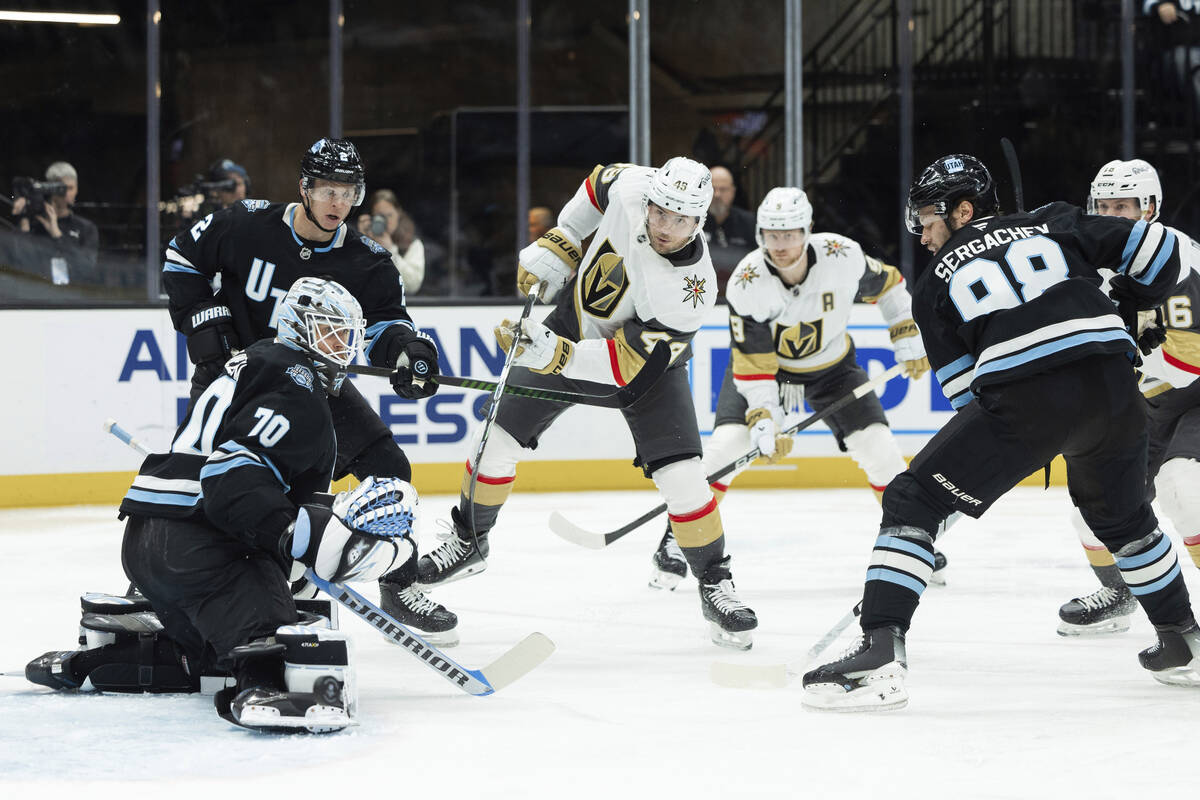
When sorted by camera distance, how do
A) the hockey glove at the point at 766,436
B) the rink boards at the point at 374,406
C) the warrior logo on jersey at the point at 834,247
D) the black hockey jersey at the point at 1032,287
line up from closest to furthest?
the black hockey jersey at the point at 1032,287
the hockey glove at the point at 766,436
the warrior logo on jersey at the point at 834,247
the rink boards at the point at 374,406

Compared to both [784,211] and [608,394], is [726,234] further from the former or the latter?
[608,394]

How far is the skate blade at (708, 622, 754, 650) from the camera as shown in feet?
10.9

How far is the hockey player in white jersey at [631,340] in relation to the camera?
334 centimetres

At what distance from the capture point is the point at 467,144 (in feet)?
23.8

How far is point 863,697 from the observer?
266 cm

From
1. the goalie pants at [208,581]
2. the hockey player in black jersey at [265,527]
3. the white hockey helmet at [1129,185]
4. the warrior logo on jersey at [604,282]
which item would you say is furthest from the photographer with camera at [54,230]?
the white hockey helmet at [1129,185]

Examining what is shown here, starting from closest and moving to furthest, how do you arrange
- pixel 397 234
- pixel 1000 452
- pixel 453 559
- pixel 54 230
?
pixel 1000 452
pixel 453 559
pixel 54 230
pixel 397 234

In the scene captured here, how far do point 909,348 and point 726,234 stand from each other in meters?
2.47

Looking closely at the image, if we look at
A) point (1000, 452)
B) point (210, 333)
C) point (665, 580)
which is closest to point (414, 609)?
point (210, 333)

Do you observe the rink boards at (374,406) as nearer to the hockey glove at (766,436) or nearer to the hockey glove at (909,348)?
the hockey glove at (909,348)

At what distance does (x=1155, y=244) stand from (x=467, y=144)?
4.92 m

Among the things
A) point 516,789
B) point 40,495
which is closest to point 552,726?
point 516,789

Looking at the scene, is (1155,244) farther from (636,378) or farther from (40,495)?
(40,495)

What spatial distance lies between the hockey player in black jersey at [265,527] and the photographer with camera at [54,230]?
3.81m
